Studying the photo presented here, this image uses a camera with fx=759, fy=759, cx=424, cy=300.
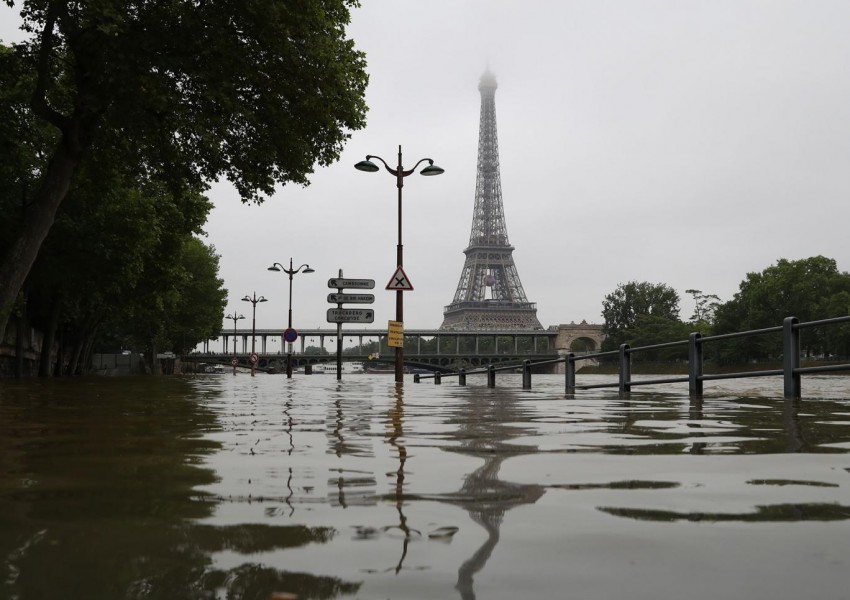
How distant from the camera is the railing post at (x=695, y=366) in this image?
995cm

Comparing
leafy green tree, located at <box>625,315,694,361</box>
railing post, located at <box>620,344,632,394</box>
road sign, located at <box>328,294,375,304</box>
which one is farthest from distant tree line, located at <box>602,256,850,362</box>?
railing post, located at <box>620,344,632,394</box>

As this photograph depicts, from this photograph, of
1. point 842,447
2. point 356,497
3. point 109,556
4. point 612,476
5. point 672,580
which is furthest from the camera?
point 842,447

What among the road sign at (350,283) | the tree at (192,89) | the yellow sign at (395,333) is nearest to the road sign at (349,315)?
the road sign at (350,283)

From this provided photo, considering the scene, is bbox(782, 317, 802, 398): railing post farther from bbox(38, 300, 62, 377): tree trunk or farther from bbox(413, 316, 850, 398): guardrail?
bbox(38, 300, 62, 377): tree trunk

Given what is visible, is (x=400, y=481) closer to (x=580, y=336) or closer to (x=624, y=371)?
(x=624, y=371)

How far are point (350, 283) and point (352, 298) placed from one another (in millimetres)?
500

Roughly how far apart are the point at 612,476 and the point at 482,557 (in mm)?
1211

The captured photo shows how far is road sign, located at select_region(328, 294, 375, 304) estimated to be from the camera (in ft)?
79.4

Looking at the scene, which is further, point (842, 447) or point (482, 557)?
point (842, 447)

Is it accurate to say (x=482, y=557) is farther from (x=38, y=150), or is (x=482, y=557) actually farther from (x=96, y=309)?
(x=96, y=309)

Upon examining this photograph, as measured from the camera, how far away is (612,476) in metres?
2.53

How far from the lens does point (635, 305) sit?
4840 inches

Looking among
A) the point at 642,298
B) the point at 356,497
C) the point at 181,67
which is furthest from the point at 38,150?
the point at 642,298

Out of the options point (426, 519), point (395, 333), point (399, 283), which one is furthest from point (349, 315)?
point (426, 519)
